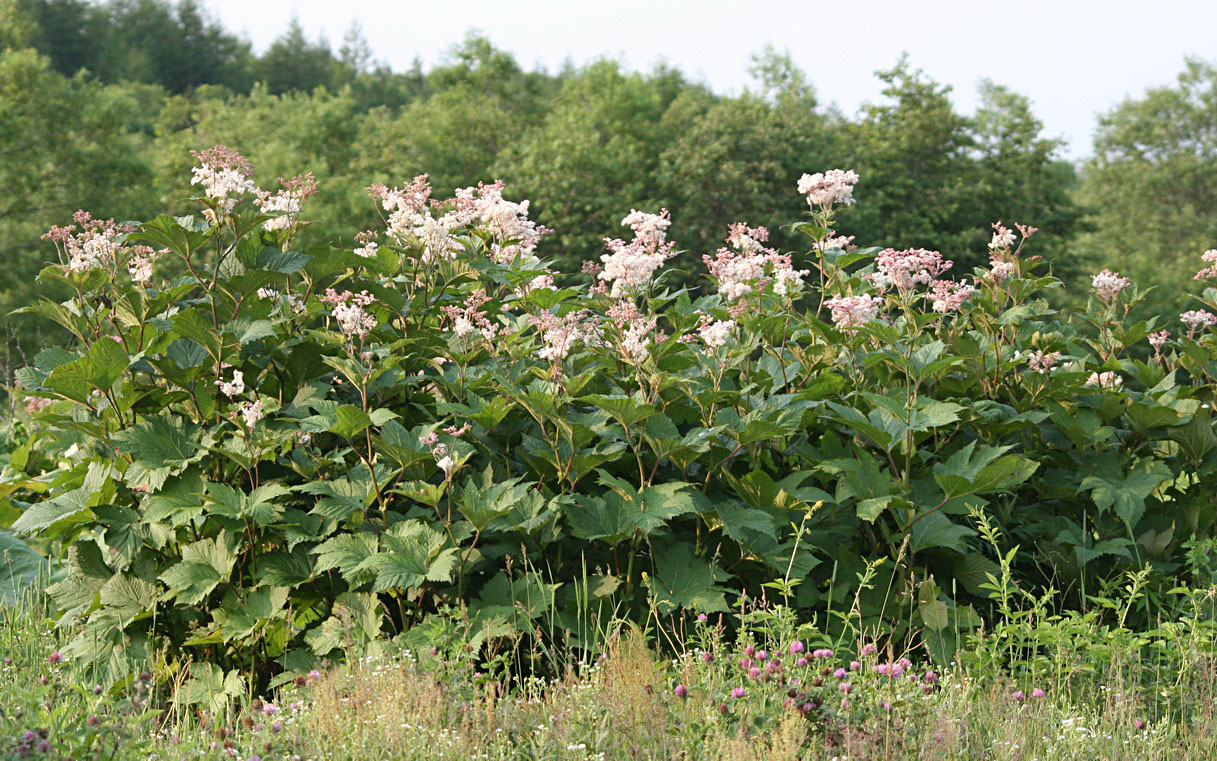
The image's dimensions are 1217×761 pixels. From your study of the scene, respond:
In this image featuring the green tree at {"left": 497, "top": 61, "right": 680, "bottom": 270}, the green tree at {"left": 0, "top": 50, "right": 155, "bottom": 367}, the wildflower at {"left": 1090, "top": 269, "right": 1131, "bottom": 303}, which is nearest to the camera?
the wildflower at {"left": 1090, "top": 269, "right": 1131, "bottom": 303}

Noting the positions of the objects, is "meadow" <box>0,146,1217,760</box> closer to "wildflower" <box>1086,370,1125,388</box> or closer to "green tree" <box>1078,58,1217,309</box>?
"wildflower" <box>1086,370,1125,388</box>

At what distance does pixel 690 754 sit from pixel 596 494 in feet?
4.34

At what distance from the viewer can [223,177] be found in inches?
148

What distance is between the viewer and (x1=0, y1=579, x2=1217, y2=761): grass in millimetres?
2781

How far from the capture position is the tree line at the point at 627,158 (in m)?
25.0

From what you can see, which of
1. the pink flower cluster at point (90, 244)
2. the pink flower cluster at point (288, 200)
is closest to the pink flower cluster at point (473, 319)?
the pink flower cluster at point (288, 200)

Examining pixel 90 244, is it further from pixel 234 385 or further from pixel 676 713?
pixel 676 713

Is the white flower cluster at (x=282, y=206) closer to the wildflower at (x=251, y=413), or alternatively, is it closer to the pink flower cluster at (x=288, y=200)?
the pink flower cluster at (x=288, y=200)

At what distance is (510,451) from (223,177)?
1.46m

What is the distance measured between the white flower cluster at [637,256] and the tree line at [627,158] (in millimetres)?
16798

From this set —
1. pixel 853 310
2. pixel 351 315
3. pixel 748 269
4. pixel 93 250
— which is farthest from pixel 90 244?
pixel 853 310

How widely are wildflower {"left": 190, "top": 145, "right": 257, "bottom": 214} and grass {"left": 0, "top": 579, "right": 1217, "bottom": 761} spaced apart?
5.53 ft

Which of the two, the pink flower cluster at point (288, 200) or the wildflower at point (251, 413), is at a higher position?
the pink flower cluster at point (288, 200)

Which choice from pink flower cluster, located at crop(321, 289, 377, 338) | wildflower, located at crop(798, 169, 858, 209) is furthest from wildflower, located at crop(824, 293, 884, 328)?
pink flower cluster, located at crop(321, 289, 377, 338)
